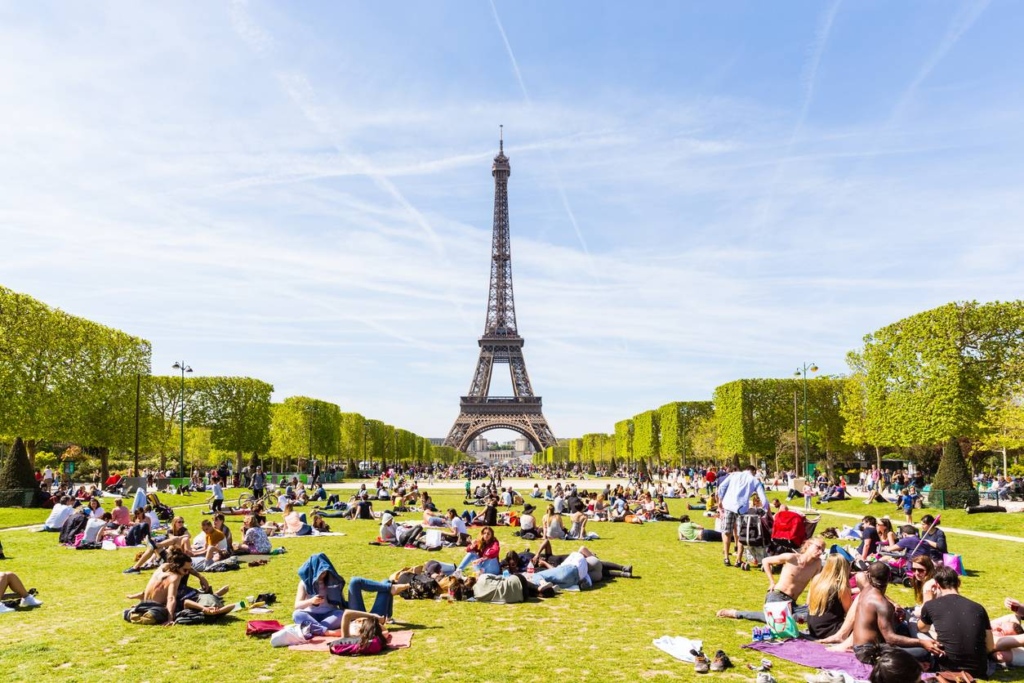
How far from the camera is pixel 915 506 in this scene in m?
28.6

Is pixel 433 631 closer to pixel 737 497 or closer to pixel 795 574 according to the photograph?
pixel 795 574

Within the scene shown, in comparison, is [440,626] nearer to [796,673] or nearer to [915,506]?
[796,673]

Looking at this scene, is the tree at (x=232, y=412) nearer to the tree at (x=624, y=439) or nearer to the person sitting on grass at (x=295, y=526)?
the person sitting on grass at (x=295, y=526)

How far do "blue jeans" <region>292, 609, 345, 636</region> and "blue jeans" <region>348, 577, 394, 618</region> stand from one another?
0.34 meters

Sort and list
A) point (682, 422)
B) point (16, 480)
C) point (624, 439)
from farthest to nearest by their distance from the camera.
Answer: point (624, 439) < point (682, 422) < point (16, 480)

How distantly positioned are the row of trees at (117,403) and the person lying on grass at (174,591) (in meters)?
24.8

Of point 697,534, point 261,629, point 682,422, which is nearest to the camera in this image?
point 261,629

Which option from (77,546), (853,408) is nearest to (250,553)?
(77,546)

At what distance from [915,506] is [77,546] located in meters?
27.4

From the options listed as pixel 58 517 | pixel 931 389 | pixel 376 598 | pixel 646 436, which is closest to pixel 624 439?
pixel 646 436

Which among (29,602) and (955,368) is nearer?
(29,602)

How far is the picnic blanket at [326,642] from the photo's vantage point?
863 cm

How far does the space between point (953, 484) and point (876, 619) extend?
23352 mm

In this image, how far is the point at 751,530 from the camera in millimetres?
14594
